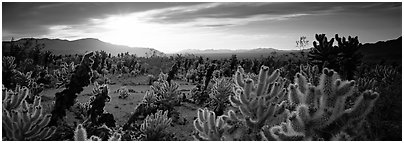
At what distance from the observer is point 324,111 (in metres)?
3.14

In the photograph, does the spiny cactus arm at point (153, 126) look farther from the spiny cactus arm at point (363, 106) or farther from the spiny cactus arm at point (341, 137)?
the spiny cactus arm at point (363, 106)

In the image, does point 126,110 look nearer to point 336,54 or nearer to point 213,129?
point 336,54

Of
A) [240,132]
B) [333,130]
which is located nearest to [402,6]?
[333,130]

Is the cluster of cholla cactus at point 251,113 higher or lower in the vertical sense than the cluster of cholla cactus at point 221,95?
higher

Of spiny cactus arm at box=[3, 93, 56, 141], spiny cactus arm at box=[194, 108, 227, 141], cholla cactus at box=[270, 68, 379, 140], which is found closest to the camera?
cholla cactus at box=[270, 68, 379, 140]

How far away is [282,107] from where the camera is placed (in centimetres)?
395

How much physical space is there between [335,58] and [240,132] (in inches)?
181

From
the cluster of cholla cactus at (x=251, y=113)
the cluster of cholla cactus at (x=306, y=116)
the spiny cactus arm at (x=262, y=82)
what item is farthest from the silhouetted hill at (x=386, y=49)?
the cluster of cholla cactus at (x=306, y=116)

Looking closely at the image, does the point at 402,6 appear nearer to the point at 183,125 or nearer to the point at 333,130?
the point at 333,130

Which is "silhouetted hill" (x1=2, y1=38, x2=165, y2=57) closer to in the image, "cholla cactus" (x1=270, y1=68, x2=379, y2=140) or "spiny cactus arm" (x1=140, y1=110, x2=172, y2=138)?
"spiny cactus arm" (x1=140, y1=110, x2=172, y2=138)

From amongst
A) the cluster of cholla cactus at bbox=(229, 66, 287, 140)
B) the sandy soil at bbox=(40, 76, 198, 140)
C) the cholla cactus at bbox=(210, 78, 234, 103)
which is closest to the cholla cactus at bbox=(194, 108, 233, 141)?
the cluster of cholla cactus at bbox=(229, 66, 287, 140)

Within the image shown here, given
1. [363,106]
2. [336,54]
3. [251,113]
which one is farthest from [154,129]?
[336,54]

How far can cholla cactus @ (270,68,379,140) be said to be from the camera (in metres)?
3.11

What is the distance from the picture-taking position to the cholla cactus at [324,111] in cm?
311
